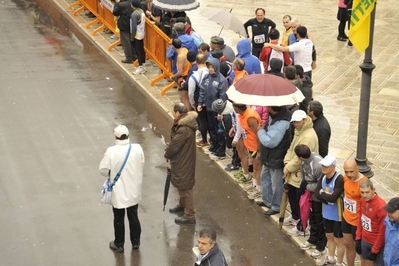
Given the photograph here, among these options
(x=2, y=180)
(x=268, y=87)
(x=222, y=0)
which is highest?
(x=268, y=87)

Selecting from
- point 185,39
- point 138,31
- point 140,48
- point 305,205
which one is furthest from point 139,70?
point 305,205

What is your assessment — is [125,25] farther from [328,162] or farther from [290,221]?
[328,162]

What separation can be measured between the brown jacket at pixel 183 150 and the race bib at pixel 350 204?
2486mm

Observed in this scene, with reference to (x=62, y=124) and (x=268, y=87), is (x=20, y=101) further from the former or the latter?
(x=268, y=87)

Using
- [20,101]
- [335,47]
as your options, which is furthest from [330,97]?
[20,101]

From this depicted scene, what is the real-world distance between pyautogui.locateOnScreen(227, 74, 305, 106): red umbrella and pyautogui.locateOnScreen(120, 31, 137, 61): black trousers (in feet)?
24.3

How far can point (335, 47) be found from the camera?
1994 centimetres

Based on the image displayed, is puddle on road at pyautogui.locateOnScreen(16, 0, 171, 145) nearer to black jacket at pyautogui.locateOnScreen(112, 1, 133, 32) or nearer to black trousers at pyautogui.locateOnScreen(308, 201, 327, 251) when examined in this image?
black jacket at pyautogui.locateOnScreen(112, 1, 133, 32)

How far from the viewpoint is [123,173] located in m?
10.3

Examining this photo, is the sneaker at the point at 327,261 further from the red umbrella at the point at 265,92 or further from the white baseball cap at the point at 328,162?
the red umbrella at the point at 265,92

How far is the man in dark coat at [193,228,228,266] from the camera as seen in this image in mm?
7980

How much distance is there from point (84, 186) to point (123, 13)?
6643 millimetres

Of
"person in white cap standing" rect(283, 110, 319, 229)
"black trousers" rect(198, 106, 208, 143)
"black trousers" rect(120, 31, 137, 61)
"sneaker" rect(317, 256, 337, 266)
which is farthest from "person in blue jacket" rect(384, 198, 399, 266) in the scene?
"black trousers" rect(120, 31, 137, 61)

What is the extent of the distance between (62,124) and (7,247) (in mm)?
4580
